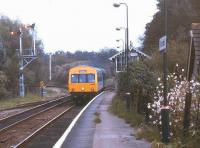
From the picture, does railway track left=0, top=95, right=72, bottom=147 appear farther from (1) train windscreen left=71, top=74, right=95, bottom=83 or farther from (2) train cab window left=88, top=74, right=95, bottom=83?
(2) train cab window left=88, top=74, right=95, bottom=83

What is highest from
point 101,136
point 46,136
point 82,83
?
point 82,83

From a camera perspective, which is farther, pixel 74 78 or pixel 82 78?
pixel 74 78

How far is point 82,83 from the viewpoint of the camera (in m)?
52.2

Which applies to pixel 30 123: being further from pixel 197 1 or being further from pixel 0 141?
pixel 197 1

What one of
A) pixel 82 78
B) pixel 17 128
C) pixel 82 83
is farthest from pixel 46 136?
pixel 82 78

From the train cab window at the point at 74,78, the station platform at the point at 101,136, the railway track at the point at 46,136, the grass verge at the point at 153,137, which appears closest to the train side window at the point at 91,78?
the train cab window at the point at 74,78

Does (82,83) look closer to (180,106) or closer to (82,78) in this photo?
(82,78)

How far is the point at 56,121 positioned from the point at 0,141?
1023cm

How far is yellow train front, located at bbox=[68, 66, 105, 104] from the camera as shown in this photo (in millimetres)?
51906

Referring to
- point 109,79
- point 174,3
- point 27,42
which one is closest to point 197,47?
point 174,3

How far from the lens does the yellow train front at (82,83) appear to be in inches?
2044

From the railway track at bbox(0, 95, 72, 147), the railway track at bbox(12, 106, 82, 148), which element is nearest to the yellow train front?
the railway track at bbox(0, 95, 72, 147)

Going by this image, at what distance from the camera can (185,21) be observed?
71438 mm

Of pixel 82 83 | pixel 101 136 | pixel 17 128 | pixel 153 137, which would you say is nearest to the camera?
pixel 153 137
